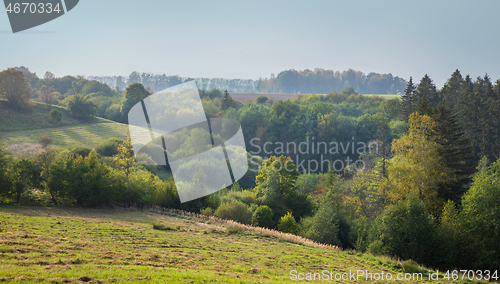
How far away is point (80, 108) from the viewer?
73.8 m

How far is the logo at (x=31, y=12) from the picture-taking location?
1969cm

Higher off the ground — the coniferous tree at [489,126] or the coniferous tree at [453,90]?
the coniferous tree at [453,90]

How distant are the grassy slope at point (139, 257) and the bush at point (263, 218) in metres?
11.4

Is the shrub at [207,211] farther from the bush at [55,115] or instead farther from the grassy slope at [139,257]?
the bush at [55,115]

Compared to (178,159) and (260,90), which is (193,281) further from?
(260,90)

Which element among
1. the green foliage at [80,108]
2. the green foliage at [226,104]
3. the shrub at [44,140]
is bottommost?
the shrub at [44,140]

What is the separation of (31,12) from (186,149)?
46.6 m

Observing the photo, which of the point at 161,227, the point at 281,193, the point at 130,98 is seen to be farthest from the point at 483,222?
the point at 130,98

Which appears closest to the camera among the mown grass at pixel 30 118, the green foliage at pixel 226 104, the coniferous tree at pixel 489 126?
the coniferous tree at pixel 489 126

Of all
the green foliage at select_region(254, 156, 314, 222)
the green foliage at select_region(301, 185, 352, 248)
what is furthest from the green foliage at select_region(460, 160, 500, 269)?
the green foliage at select_region(254, 156, 314, 222)

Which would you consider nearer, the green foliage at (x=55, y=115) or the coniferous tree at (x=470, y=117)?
the coniferous tree at (x=470, y=117)

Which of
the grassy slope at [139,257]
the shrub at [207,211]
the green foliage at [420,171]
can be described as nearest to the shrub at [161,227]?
the grassy slope at [139,257]

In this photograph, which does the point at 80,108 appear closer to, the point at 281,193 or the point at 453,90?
the point at 281,193

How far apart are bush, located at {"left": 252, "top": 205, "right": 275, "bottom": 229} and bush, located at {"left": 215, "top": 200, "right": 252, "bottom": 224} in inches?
27.3
